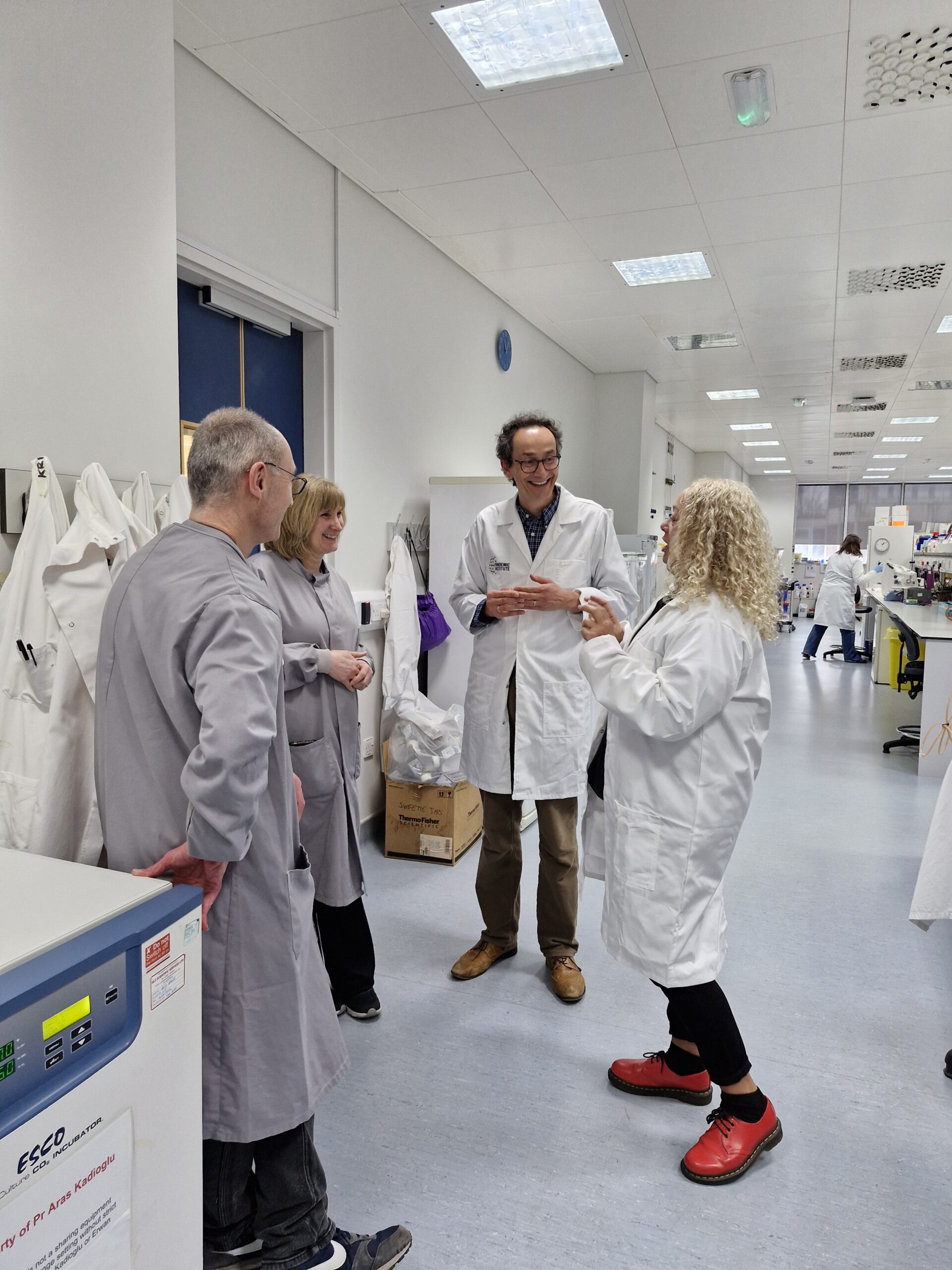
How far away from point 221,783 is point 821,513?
18.5m

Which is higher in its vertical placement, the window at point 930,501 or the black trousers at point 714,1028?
the window at point 930,501

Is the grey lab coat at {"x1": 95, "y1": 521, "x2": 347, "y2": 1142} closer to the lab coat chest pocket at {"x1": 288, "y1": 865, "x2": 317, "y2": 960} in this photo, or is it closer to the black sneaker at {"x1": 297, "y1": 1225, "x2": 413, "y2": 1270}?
the lab coat chest pocket at {"x1": 288, "y1": 865, "x2": 317, "y2": 960}

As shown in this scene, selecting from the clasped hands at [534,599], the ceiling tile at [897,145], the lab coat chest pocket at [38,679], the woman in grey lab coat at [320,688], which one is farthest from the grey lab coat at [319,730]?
the ceiling tile at [897,145]

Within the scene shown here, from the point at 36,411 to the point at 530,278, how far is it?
11.6 feet

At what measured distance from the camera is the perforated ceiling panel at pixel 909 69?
239cm

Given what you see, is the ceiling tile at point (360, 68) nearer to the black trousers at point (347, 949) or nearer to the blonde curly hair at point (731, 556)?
the blonde curly hair at point (731, 556)

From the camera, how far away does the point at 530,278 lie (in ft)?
15.0

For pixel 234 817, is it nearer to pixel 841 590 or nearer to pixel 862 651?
pixel 841 590

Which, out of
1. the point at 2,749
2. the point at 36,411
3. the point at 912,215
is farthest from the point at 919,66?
the point at 2,749

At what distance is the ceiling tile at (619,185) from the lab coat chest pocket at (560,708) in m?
2.20

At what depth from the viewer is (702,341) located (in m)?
5.89

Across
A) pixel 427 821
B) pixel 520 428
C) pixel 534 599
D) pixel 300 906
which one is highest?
pixel 520 428

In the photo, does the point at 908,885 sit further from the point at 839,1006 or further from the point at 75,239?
the point at 75,239

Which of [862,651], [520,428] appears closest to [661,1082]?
[520,428]
